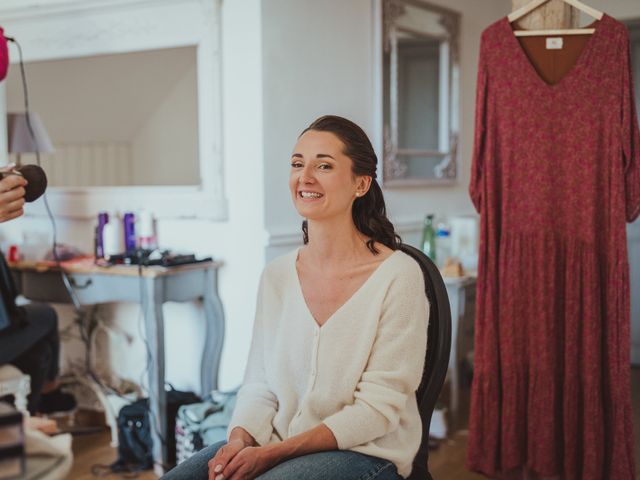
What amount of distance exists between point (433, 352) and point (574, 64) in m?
1.24

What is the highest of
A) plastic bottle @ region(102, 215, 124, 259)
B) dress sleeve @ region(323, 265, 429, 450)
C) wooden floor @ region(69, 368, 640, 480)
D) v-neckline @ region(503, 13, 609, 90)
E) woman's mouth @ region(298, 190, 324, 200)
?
v-neckline @ region(503, 13, 609, 90)

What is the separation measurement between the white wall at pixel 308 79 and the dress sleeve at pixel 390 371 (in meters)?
1.41

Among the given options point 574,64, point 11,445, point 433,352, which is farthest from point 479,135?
point 11,445

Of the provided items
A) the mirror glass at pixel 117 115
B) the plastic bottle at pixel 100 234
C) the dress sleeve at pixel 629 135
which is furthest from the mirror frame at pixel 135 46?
the dress sleeve at pixel 629 135

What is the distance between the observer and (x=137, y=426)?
2.69 metres

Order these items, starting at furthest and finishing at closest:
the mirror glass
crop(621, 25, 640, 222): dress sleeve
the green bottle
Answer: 1. the green bottle
2. the mirror glass
3. crop(621, 25, 640, 222): dress sleeve

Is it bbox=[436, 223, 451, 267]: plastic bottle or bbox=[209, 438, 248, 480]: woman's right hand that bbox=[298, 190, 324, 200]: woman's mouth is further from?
bbox=[436, 223, 451, 267]: plastic bottle

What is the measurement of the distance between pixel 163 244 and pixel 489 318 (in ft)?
4.71

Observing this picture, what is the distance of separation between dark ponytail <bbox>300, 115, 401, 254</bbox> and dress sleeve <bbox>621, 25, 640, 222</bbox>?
93 centimetres

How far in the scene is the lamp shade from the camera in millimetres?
3242

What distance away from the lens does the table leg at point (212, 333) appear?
2.84 metres

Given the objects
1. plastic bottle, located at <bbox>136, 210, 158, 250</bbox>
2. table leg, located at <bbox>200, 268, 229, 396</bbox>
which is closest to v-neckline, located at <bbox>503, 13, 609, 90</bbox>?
table leg, located at <bbox>200, 268, 229, 396</bbox>

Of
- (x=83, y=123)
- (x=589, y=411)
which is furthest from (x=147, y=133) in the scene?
(x=589, y=411)

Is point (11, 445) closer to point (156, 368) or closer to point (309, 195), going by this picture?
point (309, 195)
